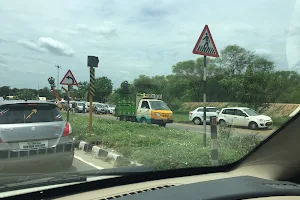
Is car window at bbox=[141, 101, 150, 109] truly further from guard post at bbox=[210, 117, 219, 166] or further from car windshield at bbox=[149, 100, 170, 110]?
guard post at bbox=[210, 117, 219, 166]

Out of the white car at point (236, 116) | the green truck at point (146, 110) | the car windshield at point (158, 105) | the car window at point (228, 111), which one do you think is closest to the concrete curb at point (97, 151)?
the white car at point (236, 116)

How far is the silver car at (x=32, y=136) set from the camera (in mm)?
5012

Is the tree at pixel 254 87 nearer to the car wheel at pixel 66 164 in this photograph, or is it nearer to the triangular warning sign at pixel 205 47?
the triangular warning sign at pixel 205 47

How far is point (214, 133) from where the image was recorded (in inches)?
252

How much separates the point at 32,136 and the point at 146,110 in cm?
1458

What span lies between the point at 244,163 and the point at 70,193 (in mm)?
1918

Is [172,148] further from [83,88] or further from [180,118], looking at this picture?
[180,118]

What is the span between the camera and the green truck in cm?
1817

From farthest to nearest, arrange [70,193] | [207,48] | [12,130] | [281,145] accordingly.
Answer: [207,48], [12,130], [281,145], [70,193]

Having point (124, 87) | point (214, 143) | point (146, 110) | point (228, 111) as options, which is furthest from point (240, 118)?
point (146, 110)

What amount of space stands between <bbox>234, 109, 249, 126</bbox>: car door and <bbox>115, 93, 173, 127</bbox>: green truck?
24.5ft

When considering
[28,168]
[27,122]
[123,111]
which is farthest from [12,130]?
[123,111]

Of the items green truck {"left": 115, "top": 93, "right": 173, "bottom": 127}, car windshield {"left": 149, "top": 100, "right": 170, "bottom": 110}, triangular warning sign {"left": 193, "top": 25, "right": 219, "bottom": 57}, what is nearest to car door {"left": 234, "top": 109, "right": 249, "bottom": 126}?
triangular warning sign {"left": 193, "top": 25, "right": 219, "bottom": 57}

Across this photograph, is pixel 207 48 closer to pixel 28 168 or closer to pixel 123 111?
pixel 28 168
